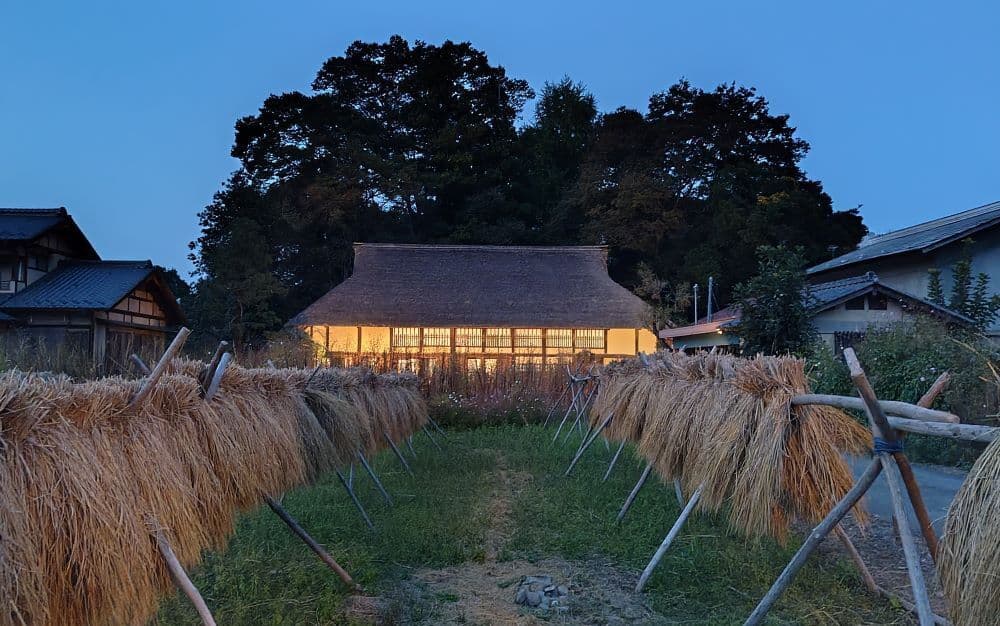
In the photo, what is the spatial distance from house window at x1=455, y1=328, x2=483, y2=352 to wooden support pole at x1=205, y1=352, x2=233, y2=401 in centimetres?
2151

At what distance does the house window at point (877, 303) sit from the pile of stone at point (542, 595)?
12135 millimetres

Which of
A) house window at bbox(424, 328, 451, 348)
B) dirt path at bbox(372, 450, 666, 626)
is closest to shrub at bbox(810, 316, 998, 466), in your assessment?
dirt path at bbox(372, 450, 666, 626)

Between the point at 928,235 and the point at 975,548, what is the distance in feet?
60.3

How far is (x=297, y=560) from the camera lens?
5992 millimetres

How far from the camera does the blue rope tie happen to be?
3.31 m

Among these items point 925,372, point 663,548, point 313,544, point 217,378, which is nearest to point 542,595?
point 663,548

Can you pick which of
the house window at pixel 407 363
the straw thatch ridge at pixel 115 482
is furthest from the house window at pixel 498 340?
the straw thatch ridge at pixel 115 482

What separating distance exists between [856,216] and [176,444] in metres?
32.9

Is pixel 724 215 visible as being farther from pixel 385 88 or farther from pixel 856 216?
pixel 385 88

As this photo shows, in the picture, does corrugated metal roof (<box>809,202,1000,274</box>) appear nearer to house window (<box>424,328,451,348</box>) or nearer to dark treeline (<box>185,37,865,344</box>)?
dark treeline (<box>185,37,865,344</box>)

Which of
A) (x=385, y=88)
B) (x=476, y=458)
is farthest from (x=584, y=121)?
(x=476, y=458)

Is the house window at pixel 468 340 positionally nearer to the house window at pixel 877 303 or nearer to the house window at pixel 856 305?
the house window at pixel 856 305

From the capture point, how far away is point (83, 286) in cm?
2300

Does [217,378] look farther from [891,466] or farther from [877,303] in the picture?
[877,303]
